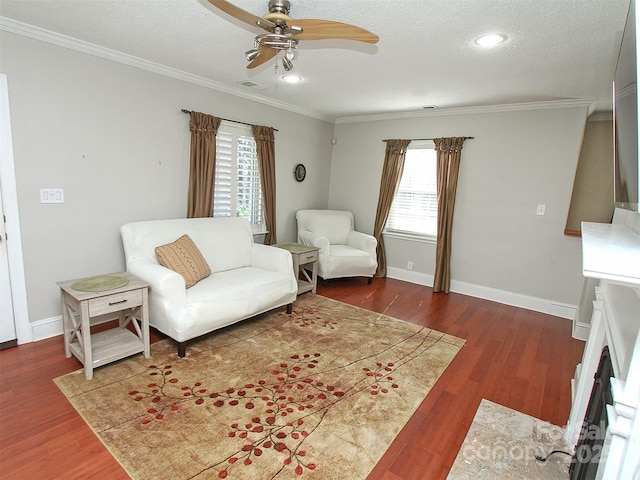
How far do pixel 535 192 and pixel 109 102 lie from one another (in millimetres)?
4575

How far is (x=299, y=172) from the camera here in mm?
4949

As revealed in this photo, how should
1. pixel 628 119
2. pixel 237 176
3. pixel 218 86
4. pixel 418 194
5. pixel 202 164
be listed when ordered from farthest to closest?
pixel 418 194 < pixel 237 176 < pixel 218 86 < pixel 202 164 < pixel 628 119

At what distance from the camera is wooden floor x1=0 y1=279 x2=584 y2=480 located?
5.41 feet

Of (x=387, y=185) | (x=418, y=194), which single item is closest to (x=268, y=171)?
(x=387, y=185)

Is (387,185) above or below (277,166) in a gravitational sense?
below

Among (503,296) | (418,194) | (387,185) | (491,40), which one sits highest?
(491,40)

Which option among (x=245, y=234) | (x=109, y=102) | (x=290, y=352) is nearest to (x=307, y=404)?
(x=290, y=352)

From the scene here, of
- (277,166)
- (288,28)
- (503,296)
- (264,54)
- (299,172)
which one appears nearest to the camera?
(288,28)

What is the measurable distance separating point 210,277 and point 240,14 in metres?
2.17

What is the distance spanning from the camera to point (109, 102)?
292 centimetres

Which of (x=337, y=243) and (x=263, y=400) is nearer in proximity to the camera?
(x=263, y=400)

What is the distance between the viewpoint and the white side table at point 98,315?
2205 mm

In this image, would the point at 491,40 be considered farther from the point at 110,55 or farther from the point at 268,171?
the point at 110,55

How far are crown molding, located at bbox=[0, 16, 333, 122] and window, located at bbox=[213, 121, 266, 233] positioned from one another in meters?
0.39
